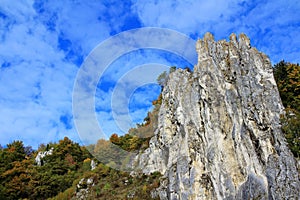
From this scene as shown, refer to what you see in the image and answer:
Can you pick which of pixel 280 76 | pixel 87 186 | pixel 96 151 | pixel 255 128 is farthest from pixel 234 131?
pixel 96 151

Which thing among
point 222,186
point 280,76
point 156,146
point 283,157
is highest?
point 280,76

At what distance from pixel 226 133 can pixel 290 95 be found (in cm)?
970

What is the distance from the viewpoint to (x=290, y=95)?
2388 cm

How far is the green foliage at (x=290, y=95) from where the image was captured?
17484 mm

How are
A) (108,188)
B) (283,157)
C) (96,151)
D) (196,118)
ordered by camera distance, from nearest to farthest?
(283,157) < (196,118) < (108,188) < (96,151)

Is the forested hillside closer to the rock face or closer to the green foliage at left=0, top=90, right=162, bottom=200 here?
the green foliage at left=0, top=90, right=162, bottom=200


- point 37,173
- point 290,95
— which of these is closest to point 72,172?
point 37,173

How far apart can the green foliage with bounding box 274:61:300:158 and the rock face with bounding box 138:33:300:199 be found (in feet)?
2.62

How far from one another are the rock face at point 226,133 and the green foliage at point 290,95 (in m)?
0.80

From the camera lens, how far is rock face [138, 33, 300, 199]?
51.2ft

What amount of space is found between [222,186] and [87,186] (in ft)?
49.0

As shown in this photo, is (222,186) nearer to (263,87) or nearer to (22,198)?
(263,87)

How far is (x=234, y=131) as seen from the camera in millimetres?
17562

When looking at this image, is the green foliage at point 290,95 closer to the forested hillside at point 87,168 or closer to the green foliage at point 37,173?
the forested hillside at point 87,168
